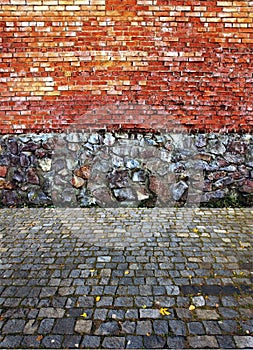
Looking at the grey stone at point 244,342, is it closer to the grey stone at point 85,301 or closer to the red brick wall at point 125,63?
the grey stone at point 85,301

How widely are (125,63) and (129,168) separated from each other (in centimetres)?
162

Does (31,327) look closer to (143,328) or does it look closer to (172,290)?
(143,328)

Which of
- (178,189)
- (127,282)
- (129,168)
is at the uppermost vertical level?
(129,168)

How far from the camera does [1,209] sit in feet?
15.5

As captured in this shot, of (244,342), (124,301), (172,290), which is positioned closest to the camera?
(244,342)

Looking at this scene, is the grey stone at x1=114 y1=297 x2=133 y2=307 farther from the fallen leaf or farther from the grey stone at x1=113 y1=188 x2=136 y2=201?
the grey stone at x1=113 y1=188 x2=136 y2=201

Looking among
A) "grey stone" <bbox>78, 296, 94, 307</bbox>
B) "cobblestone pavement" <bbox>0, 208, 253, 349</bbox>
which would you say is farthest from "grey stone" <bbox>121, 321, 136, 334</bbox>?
"grey stone" <bbox>78, 296, 94, 307</bbox>

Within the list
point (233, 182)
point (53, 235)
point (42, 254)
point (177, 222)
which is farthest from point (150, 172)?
point (42, 254)

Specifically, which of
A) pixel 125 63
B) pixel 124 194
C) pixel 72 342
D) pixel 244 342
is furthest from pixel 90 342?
pixel 125 63

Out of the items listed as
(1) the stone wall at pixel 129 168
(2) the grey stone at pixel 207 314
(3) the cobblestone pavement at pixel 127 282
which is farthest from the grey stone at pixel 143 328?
(1) the stone wall at pixel 129 168

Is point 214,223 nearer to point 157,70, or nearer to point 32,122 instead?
point 157,70

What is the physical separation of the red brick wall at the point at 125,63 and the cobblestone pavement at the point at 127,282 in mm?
1604

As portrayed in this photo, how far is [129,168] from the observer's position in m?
4.71

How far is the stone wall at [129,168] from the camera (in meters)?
4.68
